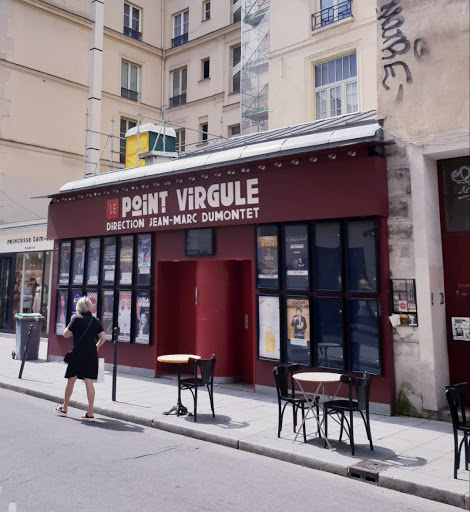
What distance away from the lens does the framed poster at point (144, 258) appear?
11.5 meters

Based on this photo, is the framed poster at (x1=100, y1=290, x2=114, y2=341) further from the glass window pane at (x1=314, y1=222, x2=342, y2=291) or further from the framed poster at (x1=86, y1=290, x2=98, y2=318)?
the glass window pane at (x1=314, y1=222, x2=342, y2=291)

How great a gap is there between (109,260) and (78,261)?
4.35 feet

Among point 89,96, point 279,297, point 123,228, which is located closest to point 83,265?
point 123,228

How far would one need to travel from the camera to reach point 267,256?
9516 millimetres

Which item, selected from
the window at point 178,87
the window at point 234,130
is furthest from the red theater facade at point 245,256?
the window at point 178,87

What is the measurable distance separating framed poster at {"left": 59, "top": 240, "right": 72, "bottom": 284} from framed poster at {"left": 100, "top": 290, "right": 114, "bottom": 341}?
1.64 meters

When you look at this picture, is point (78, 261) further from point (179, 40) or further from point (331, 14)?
point (179, 40)

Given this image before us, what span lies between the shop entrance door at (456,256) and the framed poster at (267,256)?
2880 millimetres

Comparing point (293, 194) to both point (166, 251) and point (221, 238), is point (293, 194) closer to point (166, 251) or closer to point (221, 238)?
point (221, 238)

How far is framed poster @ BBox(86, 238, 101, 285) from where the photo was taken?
12701mm

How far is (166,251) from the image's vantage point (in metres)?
11.2

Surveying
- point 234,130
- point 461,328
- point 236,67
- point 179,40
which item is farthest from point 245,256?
point 179,40

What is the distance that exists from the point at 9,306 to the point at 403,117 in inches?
647

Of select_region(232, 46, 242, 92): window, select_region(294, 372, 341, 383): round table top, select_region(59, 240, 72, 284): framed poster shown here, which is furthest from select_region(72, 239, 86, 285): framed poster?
select_region(232, 46, 242, 92): window
